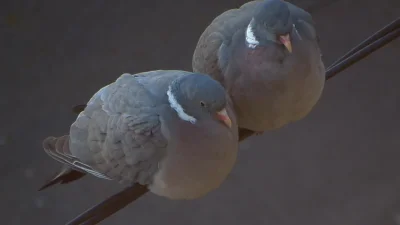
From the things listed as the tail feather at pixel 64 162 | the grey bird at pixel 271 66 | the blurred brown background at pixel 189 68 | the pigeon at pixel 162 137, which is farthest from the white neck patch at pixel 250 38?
the blurred brown background at pixel 189 68

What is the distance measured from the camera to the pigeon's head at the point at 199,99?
3.64 feet

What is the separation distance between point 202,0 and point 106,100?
1.78m

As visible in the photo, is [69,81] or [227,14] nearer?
[227,14]

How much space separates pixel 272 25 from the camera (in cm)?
121

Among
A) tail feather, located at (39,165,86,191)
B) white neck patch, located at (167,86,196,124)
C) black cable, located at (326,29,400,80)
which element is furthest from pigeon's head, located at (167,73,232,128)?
tail feather, located at (39,165,86,191)

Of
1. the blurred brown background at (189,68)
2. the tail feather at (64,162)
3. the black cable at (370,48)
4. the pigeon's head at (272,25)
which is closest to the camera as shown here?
the black cable at (370,48)

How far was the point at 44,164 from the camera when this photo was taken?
101 inches

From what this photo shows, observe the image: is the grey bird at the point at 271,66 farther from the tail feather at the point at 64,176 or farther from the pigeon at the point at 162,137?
the tail feather at the point at 64,176

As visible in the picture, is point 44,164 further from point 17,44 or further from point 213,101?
point 213,101

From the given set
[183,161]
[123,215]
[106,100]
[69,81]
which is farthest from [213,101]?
[69,81]

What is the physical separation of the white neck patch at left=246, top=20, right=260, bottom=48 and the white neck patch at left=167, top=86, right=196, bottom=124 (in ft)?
0.71

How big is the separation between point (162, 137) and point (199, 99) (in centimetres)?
11

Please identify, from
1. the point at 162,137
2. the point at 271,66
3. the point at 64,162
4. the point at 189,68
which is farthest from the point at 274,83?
the point at 189,68

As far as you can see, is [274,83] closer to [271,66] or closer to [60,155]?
[271,66]
